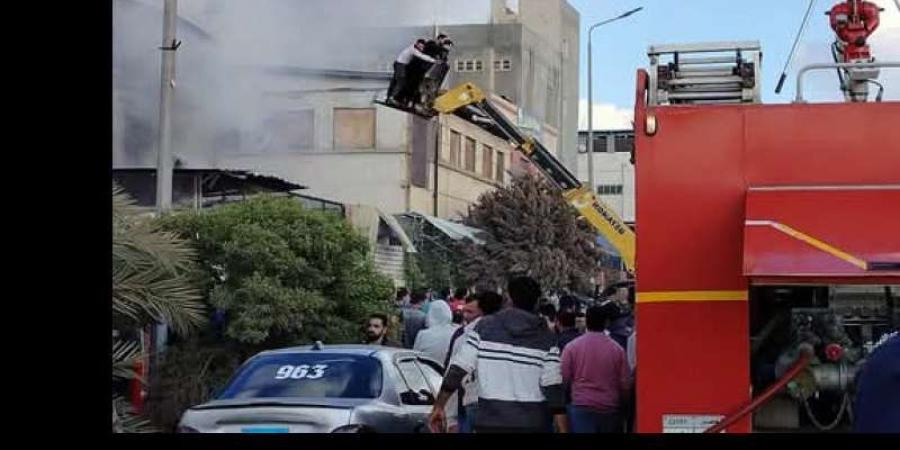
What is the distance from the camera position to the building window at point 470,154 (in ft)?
60.1

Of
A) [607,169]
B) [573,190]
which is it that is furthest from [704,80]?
[607,169]

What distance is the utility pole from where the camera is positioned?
12.5 meters

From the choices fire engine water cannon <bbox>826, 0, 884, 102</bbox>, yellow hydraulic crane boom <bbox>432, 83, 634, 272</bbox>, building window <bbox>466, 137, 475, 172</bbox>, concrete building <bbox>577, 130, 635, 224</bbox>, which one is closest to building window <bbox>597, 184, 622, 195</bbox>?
concrete building <bbox>577, 130, 635, 224</bbox>

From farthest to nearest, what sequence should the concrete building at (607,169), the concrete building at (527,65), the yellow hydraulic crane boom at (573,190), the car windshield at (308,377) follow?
the concrete building at (527,65) < the concrete building at (607,169) < the yellow hydraulic crane boom at (573,190) < the car windshield at (308,377)

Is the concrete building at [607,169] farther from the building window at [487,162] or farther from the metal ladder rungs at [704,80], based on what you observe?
the metal ladder rungs at [704,80]

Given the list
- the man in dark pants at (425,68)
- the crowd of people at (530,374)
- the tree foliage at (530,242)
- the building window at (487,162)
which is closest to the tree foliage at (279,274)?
the man in dark pants at (425,68)

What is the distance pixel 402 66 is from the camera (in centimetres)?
1008

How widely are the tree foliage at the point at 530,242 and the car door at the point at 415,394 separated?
1110 cm

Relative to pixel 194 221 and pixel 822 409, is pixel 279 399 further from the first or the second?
pixel 194 221

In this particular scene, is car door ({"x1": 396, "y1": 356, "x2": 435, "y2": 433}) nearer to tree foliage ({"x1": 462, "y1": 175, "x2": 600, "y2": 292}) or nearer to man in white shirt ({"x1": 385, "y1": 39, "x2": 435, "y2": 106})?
man in white shirt ({"x1": 385, "y1": 39, "x2": 435, "y2": 106})

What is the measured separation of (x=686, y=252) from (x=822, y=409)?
30.0 inches

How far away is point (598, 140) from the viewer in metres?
18.9
